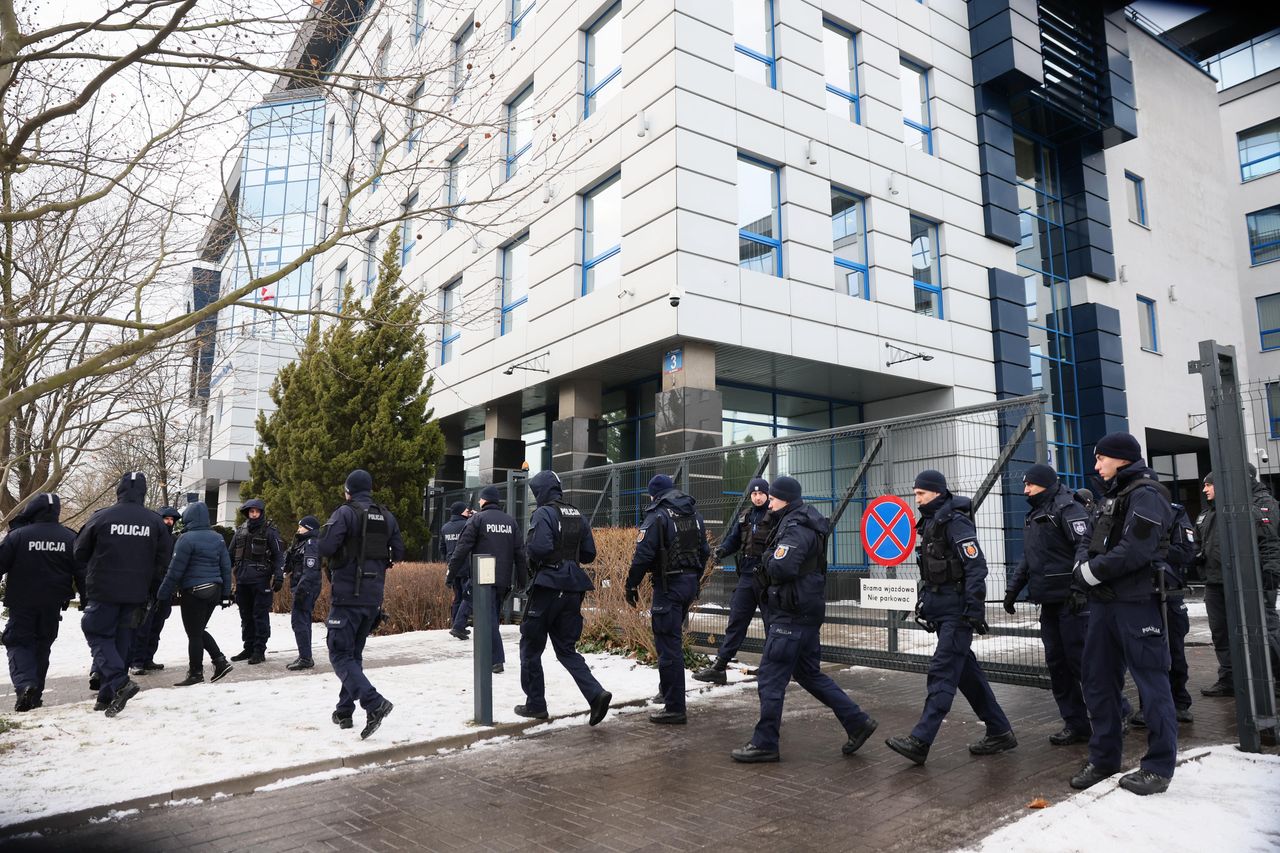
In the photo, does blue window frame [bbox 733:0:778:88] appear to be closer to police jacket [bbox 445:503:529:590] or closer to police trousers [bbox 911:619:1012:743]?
police jacket [bbox 445:503:529:590]

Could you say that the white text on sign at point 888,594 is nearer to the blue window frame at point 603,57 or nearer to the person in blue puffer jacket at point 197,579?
the person in blue puffer jacket at point 197,579

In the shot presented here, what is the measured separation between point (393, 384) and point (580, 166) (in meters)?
6.22

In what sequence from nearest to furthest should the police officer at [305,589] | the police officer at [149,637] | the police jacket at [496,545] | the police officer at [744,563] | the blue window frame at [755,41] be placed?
1. the police jacket at [496,545]
2. the police officer at [744,563]
3. the police officer at [149,637]
4. the police officer at [305,589]
5. the blue window frame at [755,41]

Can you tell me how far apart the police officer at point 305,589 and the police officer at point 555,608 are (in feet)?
10.9

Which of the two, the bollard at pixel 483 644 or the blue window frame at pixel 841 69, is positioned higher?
the blue window frame at pixel 841 69

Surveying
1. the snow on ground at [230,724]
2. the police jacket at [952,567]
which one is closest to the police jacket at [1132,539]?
the police jacket at [952,567]

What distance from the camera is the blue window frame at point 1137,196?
80.8 feet

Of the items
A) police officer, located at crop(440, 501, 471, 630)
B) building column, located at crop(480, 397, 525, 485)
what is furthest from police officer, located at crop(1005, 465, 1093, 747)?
building column, located at crop(480, 397, 525, 485)

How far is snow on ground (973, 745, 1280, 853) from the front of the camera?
3.98 metres

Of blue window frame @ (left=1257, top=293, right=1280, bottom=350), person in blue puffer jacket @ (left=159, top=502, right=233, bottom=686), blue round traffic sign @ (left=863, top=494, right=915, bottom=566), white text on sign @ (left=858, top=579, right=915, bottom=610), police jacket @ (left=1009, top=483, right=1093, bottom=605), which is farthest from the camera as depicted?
blue window frame @ (left=1257, top=293, right=1280, bottom=350)

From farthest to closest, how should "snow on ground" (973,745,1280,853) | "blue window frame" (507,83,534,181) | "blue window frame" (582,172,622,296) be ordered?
"blue window frame" (507,83,534,181), "blue window frame" (582,172,622,296), "snow on ground" (973,745,1280,853)

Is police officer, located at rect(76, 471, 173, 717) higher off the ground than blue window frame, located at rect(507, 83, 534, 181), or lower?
lower

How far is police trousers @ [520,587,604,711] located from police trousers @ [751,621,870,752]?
5.58 feet

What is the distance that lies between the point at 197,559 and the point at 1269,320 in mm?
34264
